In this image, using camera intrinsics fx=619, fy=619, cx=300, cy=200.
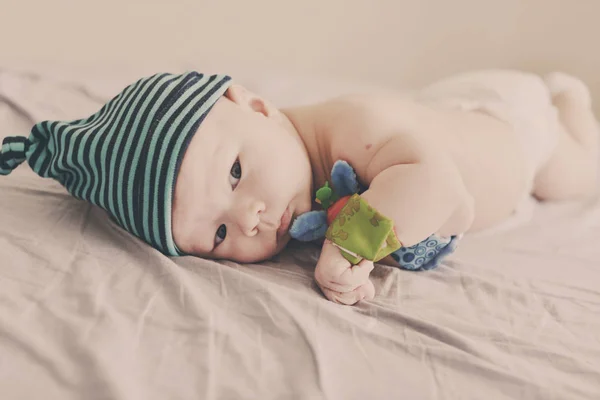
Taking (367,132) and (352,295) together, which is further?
(367,132)

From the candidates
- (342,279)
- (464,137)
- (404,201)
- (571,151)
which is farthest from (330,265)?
(571,151)

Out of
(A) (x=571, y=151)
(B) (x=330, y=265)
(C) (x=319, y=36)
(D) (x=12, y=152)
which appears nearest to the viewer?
(B) (x=330, y=265)

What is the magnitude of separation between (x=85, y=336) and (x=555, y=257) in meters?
0.70

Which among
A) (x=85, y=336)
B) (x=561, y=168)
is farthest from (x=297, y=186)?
(x=561, y=168)

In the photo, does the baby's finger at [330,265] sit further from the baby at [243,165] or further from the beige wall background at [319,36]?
the beige wall background at [319,36]

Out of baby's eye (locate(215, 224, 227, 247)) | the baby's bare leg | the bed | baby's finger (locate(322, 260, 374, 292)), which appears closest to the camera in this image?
the bed

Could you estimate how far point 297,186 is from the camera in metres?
0.87

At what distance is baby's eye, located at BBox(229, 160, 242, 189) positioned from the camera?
2.72 feet

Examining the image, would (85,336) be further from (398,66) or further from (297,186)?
(398,66)

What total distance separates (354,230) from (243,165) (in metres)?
0.17

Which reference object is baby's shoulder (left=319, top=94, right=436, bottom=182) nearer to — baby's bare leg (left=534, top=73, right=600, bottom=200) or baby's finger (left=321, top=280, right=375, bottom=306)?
baby's finger (left=321, top=280, right=375, bottom=306)

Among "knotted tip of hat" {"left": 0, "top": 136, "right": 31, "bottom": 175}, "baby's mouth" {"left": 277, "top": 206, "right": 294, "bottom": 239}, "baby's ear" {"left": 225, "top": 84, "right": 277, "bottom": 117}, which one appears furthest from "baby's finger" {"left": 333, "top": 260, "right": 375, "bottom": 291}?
"knotted tip of hat" {"left": 0, "top": 136, "right": 31, "bottom": 175}

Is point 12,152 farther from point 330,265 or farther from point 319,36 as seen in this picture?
point 319,36

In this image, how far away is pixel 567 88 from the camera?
138 cm
